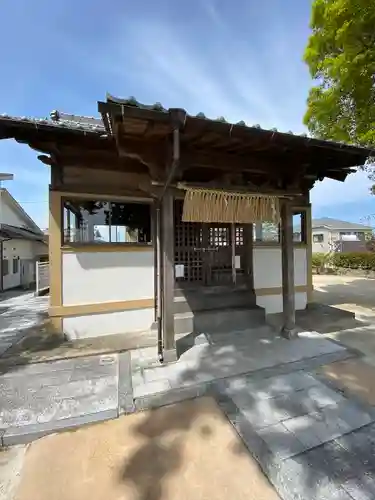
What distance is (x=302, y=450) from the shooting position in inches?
84.7

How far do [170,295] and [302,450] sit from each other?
2.30 metres

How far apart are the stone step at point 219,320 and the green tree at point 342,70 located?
4.83 m

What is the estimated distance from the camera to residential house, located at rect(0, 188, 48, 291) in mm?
13211

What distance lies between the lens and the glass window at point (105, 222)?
5.02 meters

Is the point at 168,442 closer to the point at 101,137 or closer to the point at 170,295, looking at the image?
the point at 170,295

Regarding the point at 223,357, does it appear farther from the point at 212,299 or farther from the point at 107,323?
the point at 107,323

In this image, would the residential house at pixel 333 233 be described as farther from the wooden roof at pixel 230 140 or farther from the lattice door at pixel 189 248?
the wooden roof at pixel 230 140

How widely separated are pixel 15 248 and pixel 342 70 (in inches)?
650

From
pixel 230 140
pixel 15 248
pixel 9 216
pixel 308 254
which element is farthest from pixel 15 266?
pixel 230 140

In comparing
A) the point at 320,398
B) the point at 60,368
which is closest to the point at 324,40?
the point at 320,398

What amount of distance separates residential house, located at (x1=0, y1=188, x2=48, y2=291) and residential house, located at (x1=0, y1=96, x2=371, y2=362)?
9.75 m

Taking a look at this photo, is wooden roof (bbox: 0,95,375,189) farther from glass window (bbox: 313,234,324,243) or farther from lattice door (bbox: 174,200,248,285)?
glass window (bbox: 313,234,324,243)

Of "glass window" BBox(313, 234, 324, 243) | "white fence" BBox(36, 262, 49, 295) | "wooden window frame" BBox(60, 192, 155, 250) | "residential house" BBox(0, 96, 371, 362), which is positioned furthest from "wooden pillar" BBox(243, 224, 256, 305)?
"glass window" BBox(313, 234, 324, 243)

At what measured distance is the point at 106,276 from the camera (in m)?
5.06
